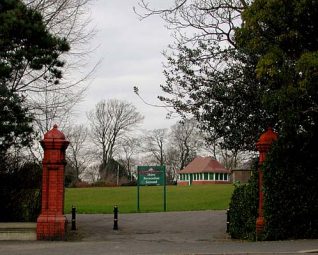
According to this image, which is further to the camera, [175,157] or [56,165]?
[175,157]

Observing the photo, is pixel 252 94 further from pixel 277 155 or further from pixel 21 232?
pixel 21 232

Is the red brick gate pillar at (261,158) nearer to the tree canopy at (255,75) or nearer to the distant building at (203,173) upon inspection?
the tree canopy at (255,75)

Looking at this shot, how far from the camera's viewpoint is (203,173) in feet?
320

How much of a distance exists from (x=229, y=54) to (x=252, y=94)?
2207 millimetres

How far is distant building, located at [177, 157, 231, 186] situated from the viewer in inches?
3782

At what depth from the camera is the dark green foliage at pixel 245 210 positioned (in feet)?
53.9

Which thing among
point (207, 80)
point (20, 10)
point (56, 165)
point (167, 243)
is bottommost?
point (167, 243)

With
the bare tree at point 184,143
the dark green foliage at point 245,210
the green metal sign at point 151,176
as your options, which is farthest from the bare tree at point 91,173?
the dark green foliage at point 245,210

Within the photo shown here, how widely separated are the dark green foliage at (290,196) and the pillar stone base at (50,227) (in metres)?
6.22

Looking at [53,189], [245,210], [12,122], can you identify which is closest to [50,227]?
[53,189]

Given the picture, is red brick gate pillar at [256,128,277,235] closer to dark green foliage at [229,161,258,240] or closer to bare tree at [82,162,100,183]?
dark green foliage at [229,161,258,240]

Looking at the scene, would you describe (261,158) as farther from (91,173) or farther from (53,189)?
(91,173)

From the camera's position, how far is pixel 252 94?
17.9m

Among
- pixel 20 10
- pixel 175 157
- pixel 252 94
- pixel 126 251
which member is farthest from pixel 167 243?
pixel 175 157
